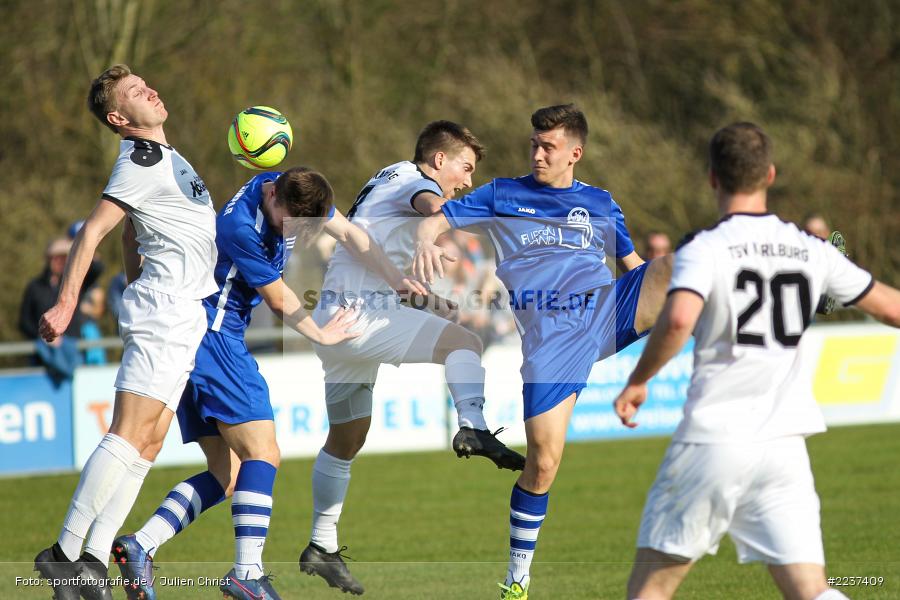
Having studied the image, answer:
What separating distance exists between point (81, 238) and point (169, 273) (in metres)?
0.47

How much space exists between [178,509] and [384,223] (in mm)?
1979

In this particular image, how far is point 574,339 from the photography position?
21.1 feet

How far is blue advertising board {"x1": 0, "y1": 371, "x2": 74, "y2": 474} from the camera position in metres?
12.5

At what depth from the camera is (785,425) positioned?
4227 mm

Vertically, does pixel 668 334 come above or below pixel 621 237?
below

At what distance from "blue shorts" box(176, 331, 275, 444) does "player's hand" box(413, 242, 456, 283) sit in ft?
3.23

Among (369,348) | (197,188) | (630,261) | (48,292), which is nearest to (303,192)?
(197,188)

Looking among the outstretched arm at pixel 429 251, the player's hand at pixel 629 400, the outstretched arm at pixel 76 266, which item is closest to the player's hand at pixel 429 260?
the outstretched arm at pixel 429 251

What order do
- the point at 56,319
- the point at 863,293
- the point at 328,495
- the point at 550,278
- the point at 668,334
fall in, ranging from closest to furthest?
the point at 668,334 < the point at 863,293 < the point at 56,319 < the point at 550,278 < the point at 328,495

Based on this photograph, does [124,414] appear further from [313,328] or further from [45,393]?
[45,393]

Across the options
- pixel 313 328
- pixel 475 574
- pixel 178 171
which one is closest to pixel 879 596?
pixel 475 574

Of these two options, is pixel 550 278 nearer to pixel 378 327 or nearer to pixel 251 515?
pixel 378 327

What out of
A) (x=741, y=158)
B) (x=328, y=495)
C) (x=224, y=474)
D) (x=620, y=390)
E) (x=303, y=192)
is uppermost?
(x=741, y=158)

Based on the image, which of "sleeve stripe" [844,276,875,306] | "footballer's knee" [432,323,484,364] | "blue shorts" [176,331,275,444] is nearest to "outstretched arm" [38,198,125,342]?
"blue shorts" [176,331,275,444]
